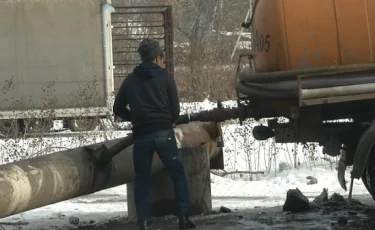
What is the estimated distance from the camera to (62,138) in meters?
14.5

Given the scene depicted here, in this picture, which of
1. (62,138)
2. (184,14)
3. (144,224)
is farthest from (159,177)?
(184,14)

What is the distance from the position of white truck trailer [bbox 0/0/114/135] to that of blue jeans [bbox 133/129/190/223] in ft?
34.3

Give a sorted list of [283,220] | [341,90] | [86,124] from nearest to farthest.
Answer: [341,90] → [283,220] → [86,124]

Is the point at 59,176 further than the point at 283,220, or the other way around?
the point at 283,220

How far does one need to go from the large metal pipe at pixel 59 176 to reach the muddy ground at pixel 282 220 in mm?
555

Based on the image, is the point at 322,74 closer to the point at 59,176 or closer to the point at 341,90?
the point at 341,90

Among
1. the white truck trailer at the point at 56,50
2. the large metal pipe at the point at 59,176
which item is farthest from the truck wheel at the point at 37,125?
the large metal pipe at the point at 59,176

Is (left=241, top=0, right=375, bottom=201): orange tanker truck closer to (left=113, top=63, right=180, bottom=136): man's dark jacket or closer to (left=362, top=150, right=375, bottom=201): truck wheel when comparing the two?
(left=362, top=150, right=375, bottom=201): truck wheel

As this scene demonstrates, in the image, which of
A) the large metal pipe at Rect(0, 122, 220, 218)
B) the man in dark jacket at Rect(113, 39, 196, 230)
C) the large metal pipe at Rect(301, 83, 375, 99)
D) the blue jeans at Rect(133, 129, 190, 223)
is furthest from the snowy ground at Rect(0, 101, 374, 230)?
the large metal pipe at Rect(301, 83, 375, 99)

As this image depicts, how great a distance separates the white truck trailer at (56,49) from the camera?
58.4 feet

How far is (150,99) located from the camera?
23.6 ft

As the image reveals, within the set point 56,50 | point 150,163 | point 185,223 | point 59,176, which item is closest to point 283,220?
point 185,223

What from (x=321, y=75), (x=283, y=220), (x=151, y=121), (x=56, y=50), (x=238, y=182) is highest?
(x=56, y=50)

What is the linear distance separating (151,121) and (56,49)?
36.7 feet
